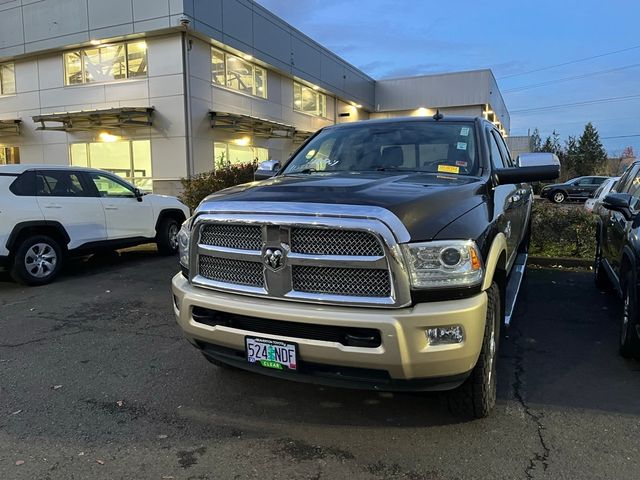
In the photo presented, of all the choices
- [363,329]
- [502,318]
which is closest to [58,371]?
[363,329]

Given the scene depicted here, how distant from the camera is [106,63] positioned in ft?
58.3

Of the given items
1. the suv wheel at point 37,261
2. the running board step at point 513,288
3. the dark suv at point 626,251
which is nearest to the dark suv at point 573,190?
the running board step at point 513,288

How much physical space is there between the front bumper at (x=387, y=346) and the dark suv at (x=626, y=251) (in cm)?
190

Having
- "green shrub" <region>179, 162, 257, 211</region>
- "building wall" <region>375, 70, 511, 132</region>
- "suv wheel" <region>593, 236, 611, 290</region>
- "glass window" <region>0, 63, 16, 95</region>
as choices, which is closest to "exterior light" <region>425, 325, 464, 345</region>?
"suv wheel" <region>593, 236, 611, 290</region>

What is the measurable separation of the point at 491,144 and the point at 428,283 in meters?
2.27

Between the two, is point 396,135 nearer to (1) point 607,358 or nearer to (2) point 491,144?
(2) point 491,144

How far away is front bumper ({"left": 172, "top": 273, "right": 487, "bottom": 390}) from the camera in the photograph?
2.66 metres

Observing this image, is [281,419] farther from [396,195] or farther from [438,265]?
[396,195]

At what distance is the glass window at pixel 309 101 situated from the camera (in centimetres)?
2342

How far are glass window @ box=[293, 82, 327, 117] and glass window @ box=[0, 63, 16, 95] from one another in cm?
1114

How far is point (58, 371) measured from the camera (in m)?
4.29

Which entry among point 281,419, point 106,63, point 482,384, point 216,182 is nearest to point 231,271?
point 281,419

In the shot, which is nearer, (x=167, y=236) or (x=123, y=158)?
(x=167, y=236)

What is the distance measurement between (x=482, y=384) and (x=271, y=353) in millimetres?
1283
